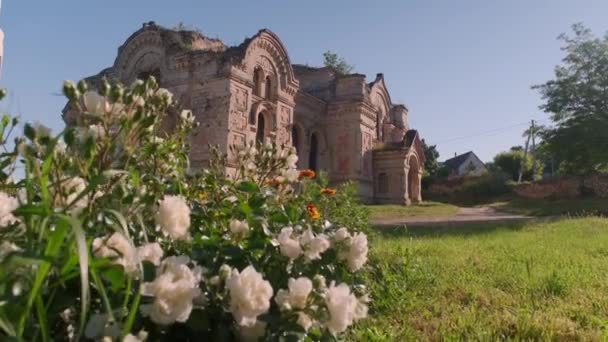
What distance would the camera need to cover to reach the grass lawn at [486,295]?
3.21 metres

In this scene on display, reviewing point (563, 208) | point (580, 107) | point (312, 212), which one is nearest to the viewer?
point (312, 212)

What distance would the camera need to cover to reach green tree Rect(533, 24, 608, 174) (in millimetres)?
17375

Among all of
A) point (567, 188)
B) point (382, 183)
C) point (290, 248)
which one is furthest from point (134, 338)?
point (567, 188)

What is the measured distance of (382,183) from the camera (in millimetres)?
26156

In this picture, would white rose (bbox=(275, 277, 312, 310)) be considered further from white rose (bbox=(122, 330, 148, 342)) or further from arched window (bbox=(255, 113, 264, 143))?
arched window (bbox=(255, 113, 264, 143))

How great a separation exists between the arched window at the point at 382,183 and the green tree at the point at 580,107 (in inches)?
340

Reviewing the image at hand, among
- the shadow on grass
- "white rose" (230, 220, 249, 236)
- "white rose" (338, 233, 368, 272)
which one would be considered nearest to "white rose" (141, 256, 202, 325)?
"white rose" (230, 220, 249, 236)

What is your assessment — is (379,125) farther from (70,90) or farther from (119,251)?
(119,251)

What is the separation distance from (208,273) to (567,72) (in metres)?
21.5

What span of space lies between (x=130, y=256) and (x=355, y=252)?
0.95 m

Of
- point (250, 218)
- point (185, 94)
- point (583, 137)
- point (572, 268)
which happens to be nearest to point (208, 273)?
point (250, 218)

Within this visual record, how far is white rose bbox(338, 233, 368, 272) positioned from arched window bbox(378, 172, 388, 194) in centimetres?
2424

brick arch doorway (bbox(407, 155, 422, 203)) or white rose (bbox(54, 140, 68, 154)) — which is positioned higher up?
brick arch doorway (bbox(407, 155, 422, 203))

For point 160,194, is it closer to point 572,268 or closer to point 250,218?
point 250,218
